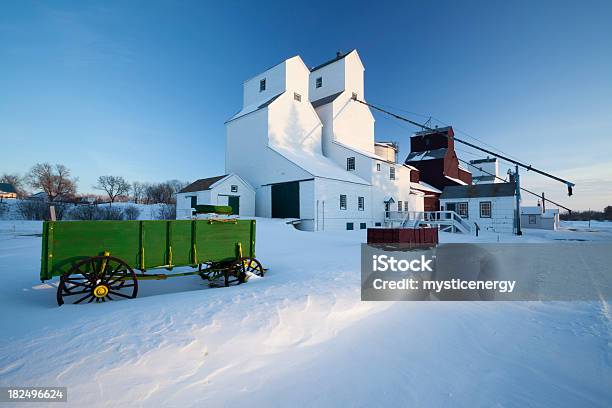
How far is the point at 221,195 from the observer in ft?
81.9

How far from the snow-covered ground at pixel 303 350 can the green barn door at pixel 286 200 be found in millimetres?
17519

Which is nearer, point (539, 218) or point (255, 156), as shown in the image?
point (255, 156)

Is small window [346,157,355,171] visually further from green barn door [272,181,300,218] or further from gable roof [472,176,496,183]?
gable roof [472,176,496,183]

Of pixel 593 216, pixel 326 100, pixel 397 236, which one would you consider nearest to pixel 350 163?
pixel 326 100

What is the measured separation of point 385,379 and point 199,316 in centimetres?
344

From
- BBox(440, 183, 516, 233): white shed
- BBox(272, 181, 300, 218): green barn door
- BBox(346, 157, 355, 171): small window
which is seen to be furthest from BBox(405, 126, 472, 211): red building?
BBox(272, 181, 300, 218): green barn door

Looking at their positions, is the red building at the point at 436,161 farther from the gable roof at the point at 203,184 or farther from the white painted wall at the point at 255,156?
the gable roof at the point at 203,184

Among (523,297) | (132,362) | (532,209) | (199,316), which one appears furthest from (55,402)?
(532,209)

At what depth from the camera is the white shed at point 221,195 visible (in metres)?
24.8

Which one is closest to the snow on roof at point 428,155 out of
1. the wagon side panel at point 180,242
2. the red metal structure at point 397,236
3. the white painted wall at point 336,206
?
the white painted wall at point 336,206

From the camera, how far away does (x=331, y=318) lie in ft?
19.6

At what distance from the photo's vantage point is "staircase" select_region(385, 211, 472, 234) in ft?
90.3

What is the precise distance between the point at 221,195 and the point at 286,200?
5743 millimetres

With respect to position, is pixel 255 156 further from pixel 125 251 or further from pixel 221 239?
pixel 125 251
